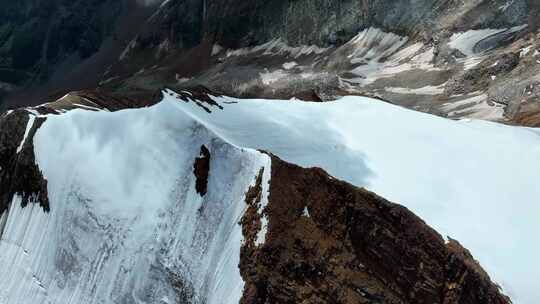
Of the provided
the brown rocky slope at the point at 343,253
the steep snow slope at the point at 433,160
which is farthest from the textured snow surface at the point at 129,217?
the steep snow slope at the point at 433,160

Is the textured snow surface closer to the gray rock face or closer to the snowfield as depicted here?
the snowfield

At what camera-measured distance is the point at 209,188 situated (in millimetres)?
24109

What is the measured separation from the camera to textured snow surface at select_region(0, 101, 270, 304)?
23.0 metres

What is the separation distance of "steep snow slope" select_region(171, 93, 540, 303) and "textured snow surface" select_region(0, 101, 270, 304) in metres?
2.01

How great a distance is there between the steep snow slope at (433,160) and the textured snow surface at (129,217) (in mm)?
2007

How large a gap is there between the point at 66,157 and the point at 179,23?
491 ft

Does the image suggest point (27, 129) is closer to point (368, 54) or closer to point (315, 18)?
point (368, 54)

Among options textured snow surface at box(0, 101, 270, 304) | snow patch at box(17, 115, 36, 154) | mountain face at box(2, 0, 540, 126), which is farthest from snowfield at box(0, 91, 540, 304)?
mountain face at box(2, 0, 540, 126)

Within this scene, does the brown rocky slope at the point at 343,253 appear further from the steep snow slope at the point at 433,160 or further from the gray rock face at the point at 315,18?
the gray rock face at the point at 315,18

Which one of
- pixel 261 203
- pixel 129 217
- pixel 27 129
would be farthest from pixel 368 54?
pixel 261 203

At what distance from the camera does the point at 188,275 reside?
2291 cm

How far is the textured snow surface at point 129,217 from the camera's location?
23016 millimetres

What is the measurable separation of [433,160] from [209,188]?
31.6 feet

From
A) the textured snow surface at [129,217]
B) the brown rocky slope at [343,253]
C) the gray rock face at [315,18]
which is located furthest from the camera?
the gray rock face at [315,18]
